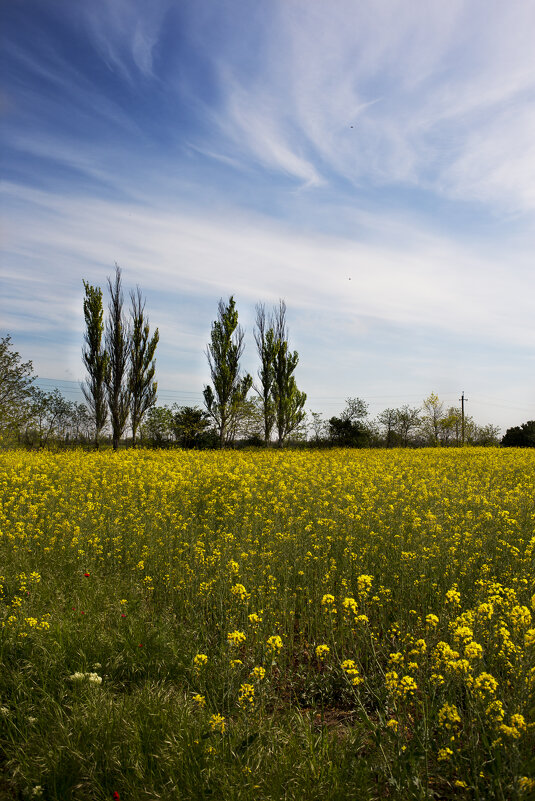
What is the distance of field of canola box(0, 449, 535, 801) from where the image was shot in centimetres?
219

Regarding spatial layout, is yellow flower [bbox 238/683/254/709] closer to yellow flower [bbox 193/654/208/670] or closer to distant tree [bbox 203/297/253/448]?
yellow flower [bbox 193/654/208/670]

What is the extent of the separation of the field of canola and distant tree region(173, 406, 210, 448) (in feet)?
66.8

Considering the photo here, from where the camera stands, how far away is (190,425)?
27.4m

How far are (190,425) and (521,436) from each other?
67.5 feet

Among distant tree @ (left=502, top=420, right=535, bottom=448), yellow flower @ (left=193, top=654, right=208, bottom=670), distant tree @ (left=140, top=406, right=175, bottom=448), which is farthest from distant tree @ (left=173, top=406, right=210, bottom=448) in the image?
yellow flower @ (left=193, top=654, right=208, bottom=670)

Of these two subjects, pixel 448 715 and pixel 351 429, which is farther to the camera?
pixel 351 429

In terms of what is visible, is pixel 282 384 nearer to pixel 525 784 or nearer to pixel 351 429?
pixel 351 429

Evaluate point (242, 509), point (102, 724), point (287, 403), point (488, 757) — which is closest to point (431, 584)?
point (488, 757)

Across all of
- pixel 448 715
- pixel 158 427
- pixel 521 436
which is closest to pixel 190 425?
pixel 158 427

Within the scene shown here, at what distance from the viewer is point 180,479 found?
30.1ft

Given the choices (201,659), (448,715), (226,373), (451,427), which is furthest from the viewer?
(451,427)

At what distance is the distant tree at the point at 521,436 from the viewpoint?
2894 centimetres

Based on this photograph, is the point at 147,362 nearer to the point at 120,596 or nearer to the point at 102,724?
the point at 120,596

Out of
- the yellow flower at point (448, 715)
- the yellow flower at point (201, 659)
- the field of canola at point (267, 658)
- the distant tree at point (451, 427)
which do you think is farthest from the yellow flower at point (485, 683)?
the distant tree at point (451, 427)
